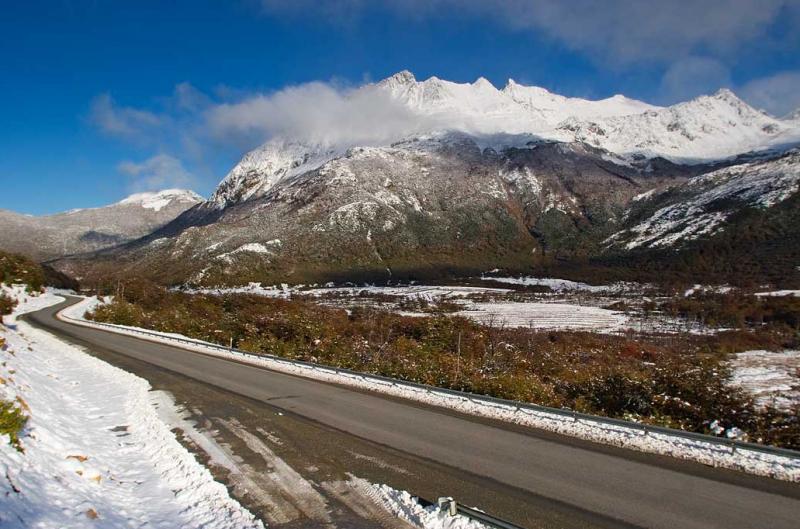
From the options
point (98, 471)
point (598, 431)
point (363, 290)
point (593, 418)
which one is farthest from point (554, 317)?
point (98, 471)

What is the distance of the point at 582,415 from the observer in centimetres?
1234

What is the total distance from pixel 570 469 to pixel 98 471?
27.1 ft

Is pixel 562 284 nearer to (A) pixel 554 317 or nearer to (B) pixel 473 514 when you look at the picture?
(A) pixel 554 317

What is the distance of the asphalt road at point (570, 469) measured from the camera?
7.52 metres

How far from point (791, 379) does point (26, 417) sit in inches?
1165

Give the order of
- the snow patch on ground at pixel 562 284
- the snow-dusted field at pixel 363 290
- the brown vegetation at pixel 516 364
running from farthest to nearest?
the snow patch on ground at pixel 562 284 < the snow-dusted field at pixel 363 290 < the brown vegetation at pixel 516 364

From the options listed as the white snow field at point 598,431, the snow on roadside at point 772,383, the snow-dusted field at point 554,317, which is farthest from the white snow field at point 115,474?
the snow-dusted field at point 554,317

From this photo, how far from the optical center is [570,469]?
930cm

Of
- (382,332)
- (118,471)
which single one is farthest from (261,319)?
(118,471)

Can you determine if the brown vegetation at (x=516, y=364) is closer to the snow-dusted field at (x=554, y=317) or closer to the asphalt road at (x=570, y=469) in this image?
the asphalt road at (x=570, y=469)

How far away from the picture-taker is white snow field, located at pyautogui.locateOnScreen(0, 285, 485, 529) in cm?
647

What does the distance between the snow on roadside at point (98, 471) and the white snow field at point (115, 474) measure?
0.02 meters

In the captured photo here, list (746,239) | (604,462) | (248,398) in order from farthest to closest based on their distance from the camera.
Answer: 1. (746,239)
2. (248,398)
3. (604,462)

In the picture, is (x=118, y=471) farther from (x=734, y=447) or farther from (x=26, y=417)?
(x=734, y=447)
